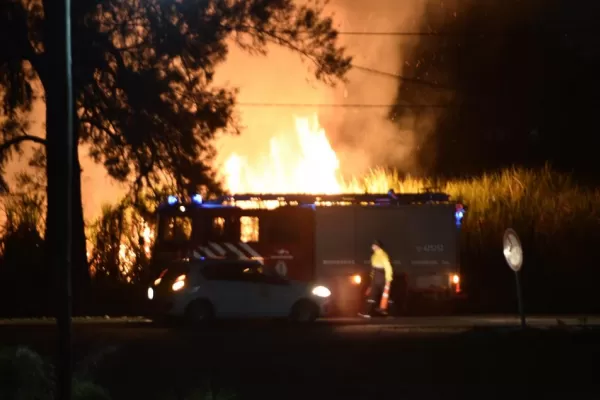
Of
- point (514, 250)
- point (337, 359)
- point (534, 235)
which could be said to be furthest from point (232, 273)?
point (534, 235)

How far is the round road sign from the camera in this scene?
18516mm

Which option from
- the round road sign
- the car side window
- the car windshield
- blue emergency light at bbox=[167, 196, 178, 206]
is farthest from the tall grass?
the car windshield

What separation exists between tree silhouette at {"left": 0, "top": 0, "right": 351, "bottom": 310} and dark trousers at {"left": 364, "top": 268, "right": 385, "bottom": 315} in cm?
536

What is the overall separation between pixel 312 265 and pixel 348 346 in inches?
300

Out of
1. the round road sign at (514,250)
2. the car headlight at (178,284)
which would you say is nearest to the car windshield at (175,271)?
the car headlight at (178,284)

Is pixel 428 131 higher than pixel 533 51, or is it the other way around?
pixel 533 51

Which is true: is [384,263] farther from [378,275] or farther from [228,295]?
[228,295]

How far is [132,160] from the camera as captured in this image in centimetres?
2639

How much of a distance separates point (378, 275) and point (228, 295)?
11.9 feet

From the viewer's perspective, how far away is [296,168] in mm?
36125

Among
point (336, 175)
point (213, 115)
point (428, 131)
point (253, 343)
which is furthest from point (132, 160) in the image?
point (428, 131)

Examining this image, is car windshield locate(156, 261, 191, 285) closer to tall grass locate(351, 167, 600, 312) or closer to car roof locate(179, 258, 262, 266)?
car roof locate(179, 258, 262, 266)

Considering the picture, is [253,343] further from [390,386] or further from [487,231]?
[487,231]

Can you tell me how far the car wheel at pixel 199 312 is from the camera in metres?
21.8
